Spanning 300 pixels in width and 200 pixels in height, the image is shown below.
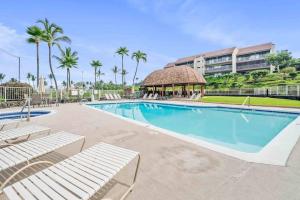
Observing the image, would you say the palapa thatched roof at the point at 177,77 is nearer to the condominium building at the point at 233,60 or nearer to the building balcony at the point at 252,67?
the building balcony at the point at 252,67

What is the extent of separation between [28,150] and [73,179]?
1609mm

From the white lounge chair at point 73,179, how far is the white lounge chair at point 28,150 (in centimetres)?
74

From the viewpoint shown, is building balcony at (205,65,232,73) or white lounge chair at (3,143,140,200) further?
building balcony at (205,65,232,73)

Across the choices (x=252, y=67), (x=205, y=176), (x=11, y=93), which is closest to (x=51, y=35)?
(x=11, y=93)

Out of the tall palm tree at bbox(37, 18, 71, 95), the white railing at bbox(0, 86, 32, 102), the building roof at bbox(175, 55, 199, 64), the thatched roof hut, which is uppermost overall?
the building roof at bbox(175, 55, 199, 64)

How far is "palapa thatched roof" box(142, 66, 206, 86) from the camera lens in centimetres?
2807

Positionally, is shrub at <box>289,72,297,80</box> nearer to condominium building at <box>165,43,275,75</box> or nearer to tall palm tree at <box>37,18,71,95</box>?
condominium building at <box>165,43,275,75</box>

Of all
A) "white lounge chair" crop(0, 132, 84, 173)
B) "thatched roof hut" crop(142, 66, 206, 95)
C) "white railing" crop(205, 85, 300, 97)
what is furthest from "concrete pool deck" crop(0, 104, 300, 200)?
"thatched roof hut" crop(142, 66, 206, 95)

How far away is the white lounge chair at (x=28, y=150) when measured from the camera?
2.65 metres

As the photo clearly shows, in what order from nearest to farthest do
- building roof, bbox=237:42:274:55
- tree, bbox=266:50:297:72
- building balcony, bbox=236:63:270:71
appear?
tree, bbox=266:50:297:72, building roof, bbox=237:42:274:55, building balcony, bbox=236:63:270:71

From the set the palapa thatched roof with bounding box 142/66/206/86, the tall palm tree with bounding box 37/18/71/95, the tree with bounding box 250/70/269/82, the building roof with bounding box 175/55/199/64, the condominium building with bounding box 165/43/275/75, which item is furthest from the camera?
the building roof with bounding box 175/55/199/64

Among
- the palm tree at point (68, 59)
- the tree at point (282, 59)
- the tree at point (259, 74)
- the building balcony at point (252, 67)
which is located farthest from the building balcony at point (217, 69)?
the palm tree at point (68, 59)

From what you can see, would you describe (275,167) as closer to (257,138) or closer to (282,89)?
(257,138)

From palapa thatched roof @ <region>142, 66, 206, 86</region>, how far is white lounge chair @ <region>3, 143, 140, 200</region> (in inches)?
1023
